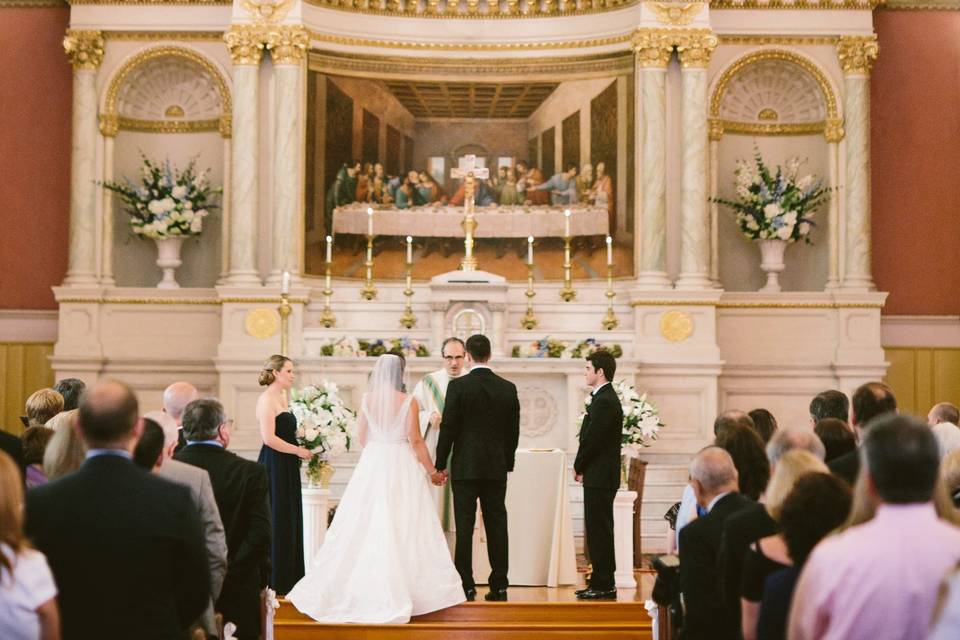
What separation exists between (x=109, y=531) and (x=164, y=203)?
11735 millimetres

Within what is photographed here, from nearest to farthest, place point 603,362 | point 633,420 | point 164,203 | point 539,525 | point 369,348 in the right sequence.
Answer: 1. point 603,362
2. point 539,525
3. point 633,420
4. point 369,348
5. point 164,203

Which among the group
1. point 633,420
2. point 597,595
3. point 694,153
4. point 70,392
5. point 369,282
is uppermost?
point 694,153

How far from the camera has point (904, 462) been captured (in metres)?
3.76

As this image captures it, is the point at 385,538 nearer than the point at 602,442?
Yes

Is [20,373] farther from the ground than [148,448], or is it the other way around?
[20,373]

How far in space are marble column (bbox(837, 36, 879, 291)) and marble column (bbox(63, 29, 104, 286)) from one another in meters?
8.49

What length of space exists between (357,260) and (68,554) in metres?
12.1

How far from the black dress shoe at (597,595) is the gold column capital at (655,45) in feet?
23.8

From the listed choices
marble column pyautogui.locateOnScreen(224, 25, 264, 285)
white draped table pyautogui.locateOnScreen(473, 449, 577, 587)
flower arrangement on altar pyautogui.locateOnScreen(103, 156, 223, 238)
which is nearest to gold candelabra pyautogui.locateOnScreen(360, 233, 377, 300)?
marble column pyautogui.locateOnScreen(224, 25, 264, 285)

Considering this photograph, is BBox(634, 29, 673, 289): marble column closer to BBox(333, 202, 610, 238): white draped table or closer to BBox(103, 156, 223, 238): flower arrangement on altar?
BBox(333, 202, 610, 238): white draped table

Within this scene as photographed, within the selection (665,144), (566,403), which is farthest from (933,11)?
(566,403)

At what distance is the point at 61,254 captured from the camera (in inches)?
651

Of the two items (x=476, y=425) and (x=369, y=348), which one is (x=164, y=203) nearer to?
(x=369, y=348)

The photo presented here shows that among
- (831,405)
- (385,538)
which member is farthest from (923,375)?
(831,405)
